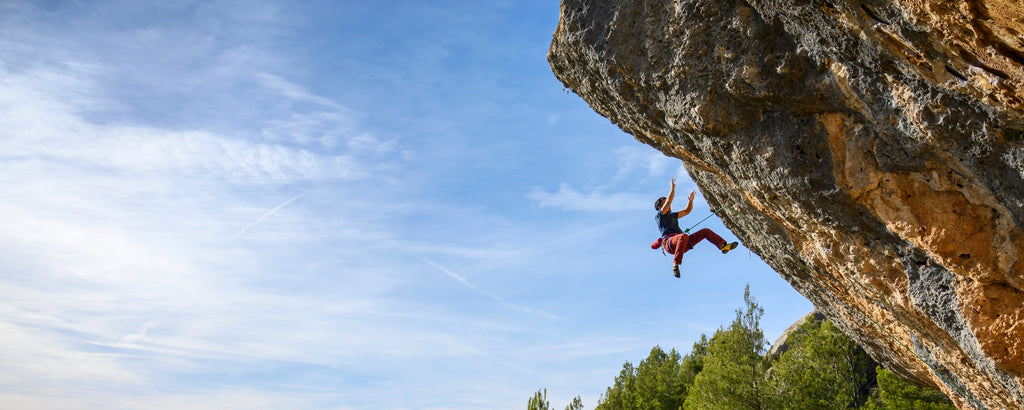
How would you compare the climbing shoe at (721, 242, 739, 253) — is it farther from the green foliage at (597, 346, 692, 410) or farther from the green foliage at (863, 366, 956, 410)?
the green foliage at (597, 346, 692, 410)

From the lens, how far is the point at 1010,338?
5.79m

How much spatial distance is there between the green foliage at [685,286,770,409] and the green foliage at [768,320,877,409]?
0.51m

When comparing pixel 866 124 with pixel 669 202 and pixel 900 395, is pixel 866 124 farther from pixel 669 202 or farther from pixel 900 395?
pixel 900 395

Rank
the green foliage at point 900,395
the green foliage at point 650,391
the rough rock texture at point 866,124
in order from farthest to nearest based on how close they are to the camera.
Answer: the green foliage at point 650,391 → the green foliage at point 900,395 → the rough rock texture at point 866,124

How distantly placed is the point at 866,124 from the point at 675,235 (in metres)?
4.06

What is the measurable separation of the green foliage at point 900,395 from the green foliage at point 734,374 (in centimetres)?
Result: 278

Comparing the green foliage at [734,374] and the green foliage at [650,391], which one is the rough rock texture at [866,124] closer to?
the green foliage at [734,374]

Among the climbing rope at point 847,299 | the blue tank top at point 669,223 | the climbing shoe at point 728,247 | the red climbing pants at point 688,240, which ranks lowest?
the climbing rope at point 847,299

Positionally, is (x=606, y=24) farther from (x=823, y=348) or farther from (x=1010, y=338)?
(x=823, y=348)

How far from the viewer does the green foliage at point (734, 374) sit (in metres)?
17.5

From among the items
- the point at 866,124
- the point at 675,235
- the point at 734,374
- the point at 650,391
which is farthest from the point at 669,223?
the point at 650,391

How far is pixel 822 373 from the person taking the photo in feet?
59.9

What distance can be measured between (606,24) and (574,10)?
435 mm

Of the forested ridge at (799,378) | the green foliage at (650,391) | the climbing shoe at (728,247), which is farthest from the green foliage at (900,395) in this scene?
the climbing shoe at (728,247)
